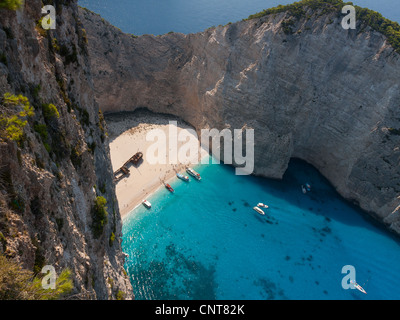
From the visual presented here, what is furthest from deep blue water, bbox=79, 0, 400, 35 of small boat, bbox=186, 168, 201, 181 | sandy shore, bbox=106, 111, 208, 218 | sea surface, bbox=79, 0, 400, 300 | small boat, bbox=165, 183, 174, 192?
sea surface, bbox=79, 0, 400, 300

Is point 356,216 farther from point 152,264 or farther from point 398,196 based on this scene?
point 152,264

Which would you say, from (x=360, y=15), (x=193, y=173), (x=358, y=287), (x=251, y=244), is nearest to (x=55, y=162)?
(x=251, y=244)

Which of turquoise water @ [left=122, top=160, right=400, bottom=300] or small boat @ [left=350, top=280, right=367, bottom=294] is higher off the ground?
turquoise water @ [left=122, top=160, right=400, bottom=300]

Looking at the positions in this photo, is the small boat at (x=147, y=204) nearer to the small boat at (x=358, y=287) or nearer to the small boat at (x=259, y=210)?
the small boat at (x=259, y=210)

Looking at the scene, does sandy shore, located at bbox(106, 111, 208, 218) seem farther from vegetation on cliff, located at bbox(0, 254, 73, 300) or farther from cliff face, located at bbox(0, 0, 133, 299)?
vegetation on cliff, located at bbox(0, 254, 73, 300)

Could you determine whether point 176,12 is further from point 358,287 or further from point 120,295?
point 120,295
